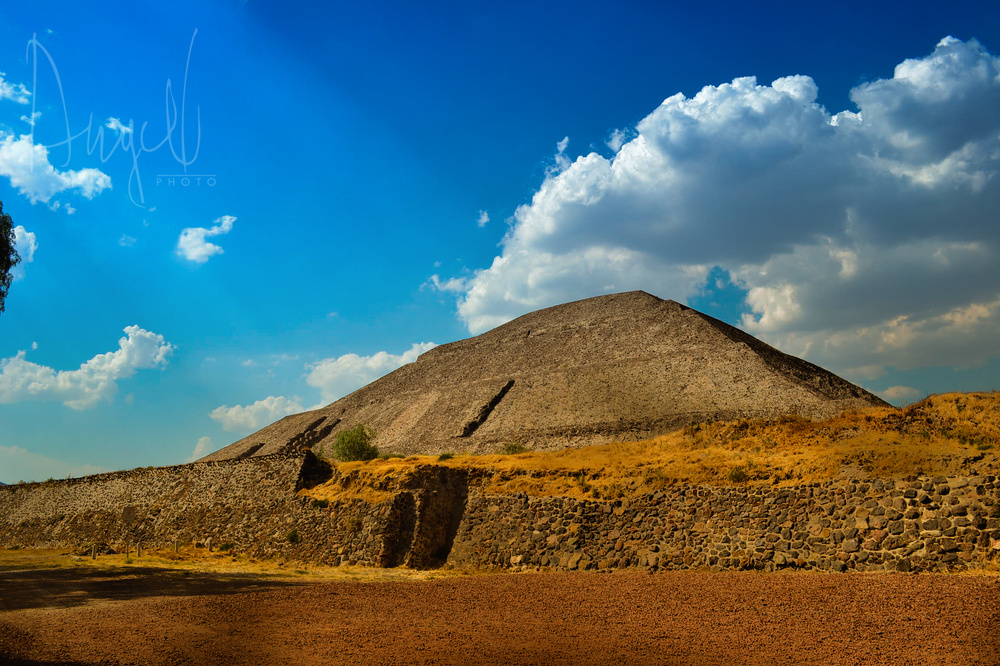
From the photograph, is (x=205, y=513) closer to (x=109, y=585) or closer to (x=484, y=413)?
(x=109, y=585)

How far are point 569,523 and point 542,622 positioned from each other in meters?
7.12

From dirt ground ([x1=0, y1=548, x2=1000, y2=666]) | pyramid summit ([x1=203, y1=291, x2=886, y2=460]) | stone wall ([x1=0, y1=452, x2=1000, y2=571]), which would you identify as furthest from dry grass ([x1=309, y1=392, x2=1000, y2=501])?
pyramid summit ([x1=203, y1=291, x2=886, y2=460])

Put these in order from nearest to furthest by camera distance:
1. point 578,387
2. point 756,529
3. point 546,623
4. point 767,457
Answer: point 546,623, point 756,529, point 767,457, point 578,387

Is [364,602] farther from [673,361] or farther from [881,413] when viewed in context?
[673,361]

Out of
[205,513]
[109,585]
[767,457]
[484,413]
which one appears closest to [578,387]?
[484,413]

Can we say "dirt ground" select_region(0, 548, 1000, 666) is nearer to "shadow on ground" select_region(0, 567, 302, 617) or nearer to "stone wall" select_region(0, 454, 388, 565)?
"shadow on ground" select_region(0, 567, 302, 617)

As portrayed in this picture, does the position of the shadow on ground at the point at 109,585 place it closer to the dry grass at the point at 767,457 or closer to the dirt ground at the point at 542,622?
the dirt ground at the point at 542,622

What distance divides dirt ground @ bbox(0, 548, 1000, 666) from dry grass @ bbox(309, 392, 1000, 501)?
319 centimetres

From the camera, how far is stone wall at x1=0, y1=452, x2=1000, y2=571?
12406mm

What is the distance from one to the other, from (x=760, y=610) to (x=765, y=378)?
39.5 m

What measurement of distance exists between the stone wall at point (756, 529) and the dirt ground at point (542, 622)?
46.9 inches

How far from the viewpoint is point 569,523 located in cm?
1727

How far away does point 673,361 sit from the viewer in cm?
5528

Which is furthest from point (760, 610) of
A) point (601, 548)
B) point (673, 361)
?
point (673, 361)
